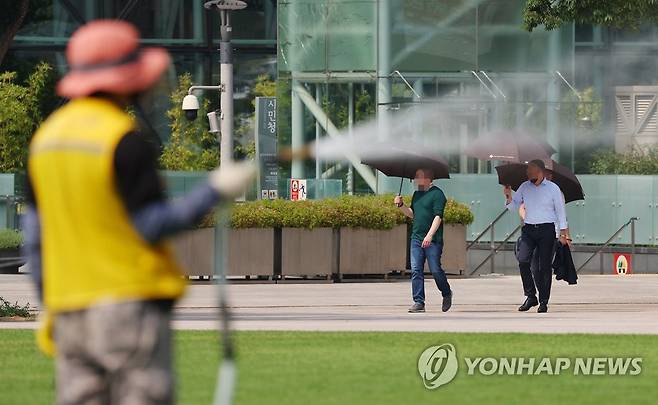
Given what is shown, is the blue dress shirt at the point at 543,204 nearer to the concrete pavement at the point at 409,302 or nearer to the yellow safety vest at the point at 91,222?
the concrete pavement at the point at 409,302

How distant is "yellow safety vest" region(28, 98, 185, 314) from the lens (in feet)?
18.6

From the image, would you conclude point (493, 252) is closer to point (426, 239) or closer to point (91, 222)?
point (426, 239)

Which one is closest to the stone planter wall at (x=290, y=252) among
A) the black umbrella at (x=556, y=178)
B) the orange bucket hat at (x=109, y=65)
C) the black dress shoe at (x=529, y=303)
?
the black umbrella at (x=556, y=178)

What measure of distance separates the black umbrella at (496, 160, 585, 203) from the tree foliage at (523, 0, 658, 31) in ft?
7.31

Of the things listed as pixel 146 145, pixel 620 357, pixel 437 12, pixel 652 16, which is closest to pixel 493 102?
pixel 437 12

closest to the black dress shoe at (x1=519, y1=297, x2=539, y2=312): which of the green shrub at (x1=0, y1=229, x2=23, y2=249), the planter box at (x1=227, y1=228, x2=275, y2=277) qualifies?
the planter box at (x1=227, y1=228, x2=275, y2=277)

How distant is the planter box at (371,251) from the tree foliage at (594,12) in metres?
5.65

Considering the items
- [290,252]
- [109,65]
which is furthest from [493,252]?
[109,65]

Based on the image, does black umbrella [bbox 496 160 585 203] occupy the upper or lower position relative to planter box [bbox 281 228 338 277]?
upper

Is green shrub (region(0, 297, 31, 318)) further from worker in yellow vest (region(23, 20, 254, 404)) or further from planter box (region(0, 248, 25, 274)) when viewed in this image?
worker in yellow vest (region(23, 20, 254, 404))

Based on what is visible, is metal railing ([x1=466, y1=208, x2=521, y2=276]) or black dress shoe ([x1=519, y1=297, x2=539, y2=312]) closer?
black dress shoe ([x1=519, y1=297, x2=539, y2=312])

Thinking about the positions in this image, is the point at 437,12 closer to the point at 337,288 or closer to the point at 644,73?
the point at 644,73

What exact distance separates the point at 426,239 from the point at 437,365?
6587mm

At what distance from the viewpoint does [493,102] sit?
36.5m
